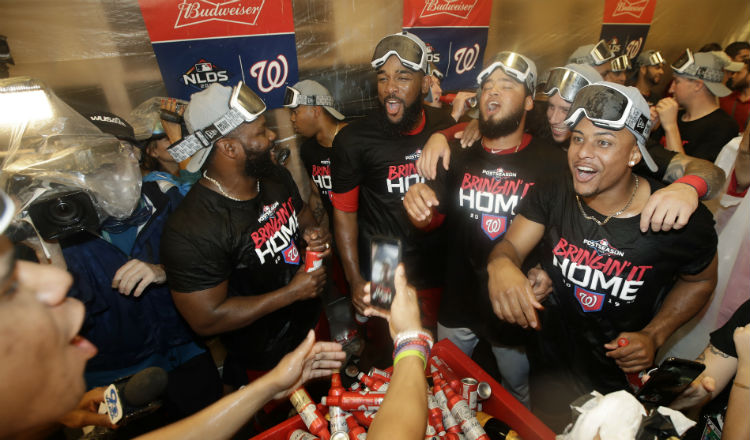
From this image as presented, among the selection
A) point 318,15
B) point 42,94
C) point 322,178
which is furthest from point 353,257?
point 318,15

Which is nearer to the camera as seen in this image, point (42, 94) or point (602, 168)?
point (602, 168)

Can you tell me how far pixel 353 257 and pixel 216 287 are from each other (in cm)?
139

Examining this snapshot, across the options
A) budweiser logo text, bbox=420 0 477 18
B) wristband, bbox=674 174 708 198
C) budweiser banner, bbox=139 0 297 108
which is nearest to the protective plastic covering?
budweiser banner, bbox=139 0 297 108

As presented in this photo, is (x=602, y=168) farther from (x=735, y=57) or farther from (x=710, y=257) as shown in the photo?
(x=735, y=57)

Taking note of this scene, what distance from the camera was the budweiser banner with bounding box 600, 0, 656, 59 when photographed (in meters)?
6.87

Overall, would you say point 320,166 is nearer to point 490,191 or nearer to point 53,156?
point 490,191

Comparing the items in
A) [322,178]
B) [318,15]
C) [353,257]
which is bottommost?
[353,257]

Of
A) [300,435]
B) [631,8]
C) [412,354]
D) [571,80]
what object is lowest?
[300,435]

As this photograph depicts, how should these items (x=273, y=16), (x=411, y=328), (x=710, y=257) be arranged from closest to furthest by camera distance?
(x=411, y=328)
(x=710, y=257)
(x=273, y=16)

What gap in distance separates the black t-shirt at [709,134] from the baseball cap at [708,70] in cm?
28

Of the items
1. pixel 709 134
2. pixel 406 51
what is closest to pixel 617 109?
pixel 406 51

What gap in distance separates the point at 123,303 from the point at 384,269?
6.79 ft

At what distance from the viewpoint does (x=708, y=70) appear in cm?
454

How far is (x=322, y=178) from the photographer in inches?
163
